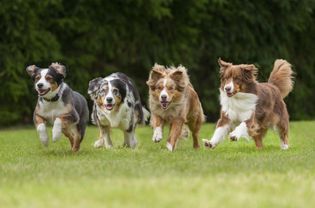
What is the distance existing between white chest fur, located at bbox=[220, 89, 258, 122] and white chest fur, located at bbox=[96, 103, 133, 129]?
5.50 feet

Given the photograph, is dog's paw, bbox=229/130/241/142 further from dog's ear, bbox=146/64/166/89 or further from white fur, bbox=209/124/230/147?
dog's ear, bbox=146/64/166/89

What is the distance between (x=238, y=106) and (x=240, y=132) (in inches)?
20.9

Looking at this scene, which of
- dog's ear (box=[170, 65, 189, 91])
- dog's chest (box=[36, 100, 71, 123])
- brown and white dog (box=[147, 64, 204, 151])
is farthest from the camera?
dog's ear (box=[170, 65, 189, 91])

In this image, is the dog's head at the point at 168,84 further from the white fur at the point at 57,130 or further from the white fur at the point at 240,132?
the white fur at the point at 57,130

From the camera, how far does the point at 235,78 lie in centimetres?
1254

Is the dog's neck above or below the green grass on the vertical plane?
above

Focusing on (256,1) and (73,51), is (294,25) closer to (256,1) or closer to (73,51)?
(256,1)

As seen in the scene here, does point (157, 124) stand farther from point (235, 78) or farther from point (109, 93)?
point (235, 78)

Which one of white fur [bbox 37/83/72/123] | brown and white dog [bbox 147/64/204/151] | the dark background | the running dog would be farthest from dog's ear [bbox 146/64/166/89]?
the dark background

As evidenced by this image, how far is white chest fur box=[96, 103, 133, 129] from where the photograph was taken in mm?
13422

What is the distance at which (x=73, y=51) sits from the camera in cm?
2794

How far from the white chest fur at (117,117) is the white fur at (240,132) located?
2.02m

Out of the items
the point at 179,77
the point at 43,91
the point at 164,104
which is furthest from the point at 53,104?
the point at 179,77

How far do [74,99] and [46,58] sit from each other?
13.7 metres
